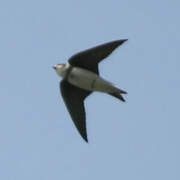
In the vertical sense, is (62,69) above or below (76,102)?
above

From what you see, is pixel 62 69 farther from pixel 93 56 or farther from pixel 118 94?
pixel 118 94

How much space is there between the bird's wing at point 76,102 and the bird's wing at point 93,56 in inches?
33.4

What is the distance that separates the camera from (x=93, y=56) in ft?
93.0

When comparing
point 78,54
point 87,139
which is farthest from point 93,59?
point 87,139

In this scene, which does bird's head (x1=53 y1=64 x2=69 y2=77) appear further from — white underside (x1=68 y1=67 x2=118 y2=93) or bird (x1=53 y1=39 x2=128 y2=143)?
white underside (x1=68 y1=67 x2=118 y2=93)

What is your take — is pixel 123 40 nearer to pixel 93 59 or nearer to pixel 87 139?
pixel 93 59

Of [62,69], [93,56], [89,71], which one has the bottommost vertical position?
[89,71]

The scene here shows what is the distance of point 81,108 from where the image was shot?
2939 centimetres

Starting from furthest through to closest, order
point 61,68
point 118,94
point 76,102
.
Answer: point 76,102, point 118,94, point 61,68

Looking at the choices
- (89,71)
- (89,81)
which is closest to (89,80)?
(89,81)

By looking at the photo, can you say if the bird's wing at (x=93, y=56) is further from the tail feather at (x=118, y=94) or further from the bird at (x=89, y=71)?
the tail feather at (x=118, y=94)

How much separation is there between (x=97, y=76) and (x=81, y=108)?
160cm

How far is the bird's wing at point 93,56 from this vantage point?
28.2m

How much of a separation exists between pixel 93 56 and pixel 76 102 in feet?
5.42
